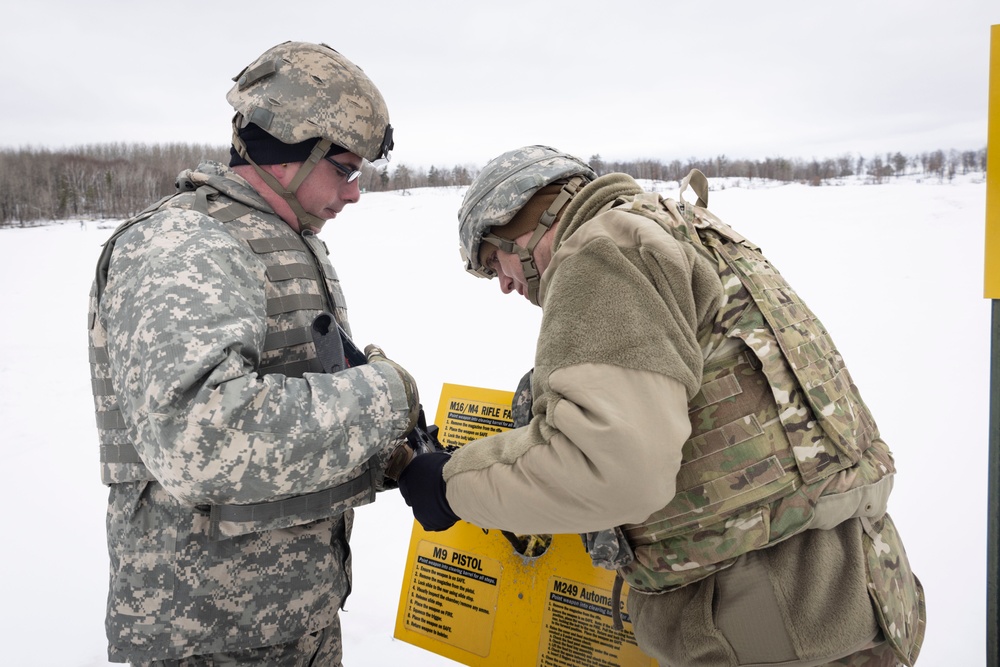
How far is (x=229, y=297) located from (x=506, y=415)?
1.65 meters

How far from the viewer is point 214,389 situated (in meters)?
1.46

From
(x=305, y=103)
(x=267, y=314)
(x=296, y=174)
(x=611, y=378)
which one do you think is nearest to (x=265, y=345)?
(x=267, y=314)

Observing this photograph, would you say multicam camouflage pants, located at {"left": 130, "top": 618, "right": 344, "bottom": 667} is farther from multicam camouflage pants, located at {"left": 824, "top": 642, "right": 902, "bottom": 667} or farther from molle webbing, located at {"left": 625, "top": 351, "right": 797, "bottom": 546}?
multicam camouflage pants, located at {"left": 824, "top": 642, "right": 902, "bottom": 667}

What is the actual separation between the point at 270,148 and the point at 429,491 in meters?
1.15

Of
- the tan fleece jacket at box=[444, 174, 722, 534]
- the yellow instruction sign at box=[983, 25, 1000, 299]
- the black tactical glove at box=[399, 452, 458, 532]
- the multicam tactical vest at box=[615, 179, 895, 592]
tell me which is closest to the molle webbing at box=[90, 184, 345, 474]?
the black tactical glove at box=[399, 452, 458, 532]

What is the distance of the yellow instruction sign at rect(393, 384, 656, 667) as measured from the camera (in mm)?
2633

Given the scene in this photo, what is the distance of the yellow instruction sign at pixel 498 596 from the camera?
8.64 ft

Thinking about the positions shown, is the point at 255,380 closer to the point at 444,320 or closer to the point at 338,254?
the point at 444,320

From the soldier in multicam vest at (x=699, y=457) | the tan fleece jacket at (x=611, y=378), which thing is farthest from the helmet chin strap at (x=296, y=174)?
the tan fleece jacket at (x=611, y=378)

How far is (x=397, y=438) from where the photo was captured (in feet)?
5.77

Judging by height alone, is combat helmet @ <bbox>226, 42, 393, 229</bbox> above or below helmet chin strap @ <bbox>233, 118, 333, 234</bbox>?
above

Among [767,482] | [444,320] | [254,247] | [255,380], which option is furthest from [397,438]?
[444,320]

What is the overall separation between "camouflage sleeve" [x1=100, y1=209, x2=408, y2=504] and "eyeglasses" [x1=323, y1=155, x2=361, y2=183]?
52 cm

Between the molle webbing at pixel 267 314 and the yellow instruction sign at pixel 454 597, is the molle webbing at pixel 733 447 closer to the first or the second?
the molle webbing at pixel 267 314
